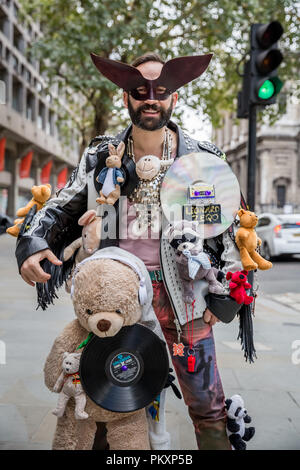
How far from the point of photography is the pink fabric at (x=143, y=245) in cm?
207

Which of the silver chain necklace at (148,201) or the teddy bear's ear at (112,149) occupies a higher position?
the teddy bear's ear at (112,149)

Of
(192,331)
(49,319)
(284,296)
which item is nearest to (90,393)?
(192,331)

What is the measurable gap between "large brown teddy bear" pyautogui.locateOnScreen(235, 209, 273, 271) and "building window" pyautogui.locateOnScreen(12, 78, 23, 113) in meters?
28.6

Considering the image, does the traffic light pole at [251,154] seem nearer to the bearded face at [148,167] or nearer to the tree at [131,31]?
the bearded face at [148,167]

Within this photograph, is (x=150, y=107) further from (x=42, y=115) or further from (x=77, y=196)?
(x=42, y=115)

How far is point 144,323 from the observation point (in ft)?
6.35

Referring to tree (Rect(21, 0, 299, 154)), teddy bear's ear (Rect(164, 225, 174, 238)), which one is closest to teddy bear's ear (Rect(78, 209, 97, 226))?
teddy bear's ear (Rect(164, 225, 174, 238))

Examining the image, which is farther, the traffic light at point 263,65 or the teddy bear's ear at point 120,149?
the traffic light at point 263,65

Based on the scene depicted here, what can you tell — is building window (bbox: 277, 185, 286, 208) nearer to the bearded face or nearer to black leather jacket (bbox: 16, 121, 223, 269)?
black leather jacket (bbox: 16, 121, 223, 269)

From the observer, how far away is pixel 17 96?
28797 mm

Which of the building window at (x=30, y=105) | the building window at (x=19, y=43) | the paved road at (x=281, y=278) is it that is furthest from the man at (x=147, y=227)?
the building window at (x=30, y=105)

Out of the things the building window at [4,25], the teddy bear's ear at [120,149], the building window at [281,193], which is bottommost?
the teddy bear's ear at [120,149]

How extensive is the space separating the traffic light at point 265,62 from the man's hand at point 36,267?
10.1ft
